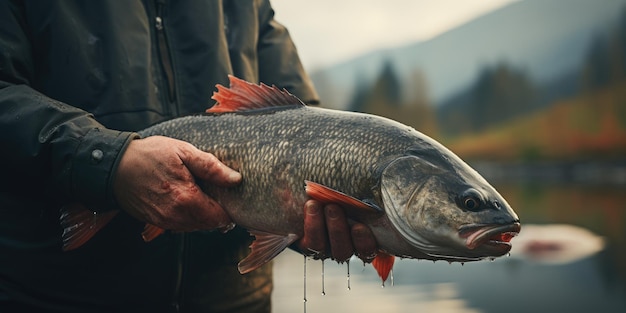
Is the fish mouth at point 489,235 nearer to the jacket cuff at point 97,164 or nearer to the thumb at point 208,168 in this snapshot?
the thumb at point 208,168

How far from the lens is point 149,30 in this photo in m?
3.12

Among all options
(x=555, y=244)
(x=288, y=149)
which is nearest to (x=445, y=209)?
(x=288, y=149)

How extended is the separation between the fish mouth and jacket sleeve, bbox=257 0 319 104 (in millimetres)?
1441

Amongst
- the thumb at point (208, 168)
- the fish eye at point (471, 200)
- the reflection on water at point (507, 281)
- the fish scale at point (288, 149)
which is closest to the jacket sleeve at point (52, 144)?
the thumb at point (208, 168)

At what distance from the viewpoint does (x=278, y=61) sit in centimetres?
372

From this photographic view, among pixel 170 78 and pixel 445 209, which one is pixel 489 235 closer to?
pixel 445 209

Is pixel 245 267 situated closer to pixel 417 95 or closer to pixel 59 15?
pixel 59 15

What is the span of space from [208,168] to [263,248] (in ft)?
1.28

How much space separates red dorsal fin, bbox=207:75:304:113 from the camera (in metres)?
3.04

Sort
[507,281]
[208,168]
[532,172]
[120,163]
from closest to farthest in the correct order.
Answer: [120,163] → [208,168] → [507,281] → [532,172]

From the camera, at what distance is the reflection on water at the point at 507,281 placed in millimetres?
22484

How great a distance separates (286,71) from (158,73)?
806 millimetres

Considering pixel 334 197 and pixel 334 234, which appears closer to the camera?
pixel 334 197

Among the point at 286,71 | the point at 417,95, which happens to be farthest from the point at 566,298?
the point at 417,95
